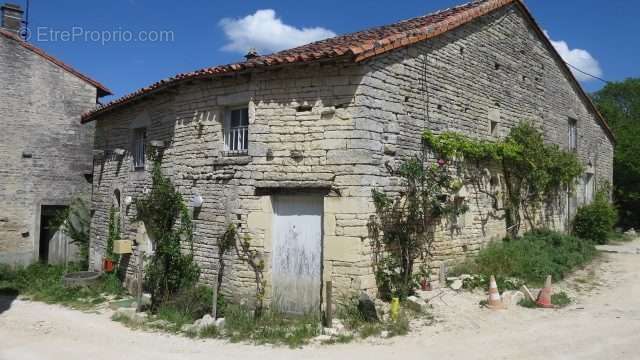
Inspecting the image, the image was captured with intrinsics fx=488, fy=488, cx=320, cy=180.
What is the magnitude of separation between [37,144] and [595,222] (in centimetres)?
1754

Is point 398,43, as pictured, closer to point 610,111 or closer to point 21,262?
point 21,262

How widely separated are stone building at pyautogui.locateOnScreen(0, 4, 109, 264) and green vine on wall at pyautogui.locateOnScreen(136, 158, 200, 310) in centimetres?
626

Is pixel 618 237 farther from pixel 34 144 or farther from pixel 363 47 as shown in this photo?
pixel 34 144

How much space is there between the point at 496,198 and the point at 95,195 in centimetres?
1130

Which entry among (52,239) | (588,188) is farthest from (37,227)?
(588,188)

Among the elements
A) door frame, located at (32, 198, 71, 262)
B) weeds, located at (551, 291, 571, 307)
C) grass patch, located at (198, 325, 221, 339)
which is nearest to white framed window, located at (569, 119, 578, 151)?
weeds, located at (551, 291, 571, 307)

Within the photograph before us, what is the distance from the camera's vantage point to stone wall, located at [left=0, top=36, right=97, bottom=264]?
14586 mm

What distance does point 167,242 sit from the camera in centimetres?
1010

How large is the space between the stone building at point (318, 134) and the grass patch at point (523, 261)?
0.38 metres

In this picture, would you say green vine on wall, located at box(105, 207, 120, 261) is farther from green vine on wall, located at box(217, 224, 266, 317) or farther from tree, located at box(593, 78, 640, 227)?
tree, located at box(593, 78, 640, 227)

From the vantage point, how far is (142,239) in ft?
38.0

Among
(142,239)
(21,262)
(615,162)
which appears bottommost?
(21,262)

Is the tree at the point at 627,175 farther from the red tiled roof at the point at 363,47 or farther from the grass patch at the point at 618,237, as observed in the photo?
the red tiled roof at the point at 363,47

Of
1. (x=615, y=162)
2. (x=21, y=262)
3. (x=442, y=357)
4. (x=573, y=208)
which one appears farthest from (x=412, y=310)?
(x=615, y=162)
